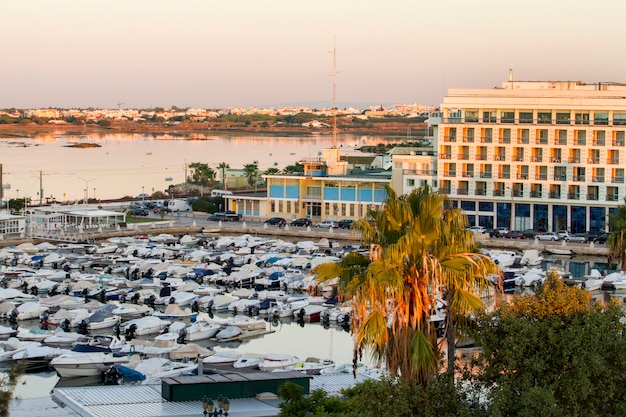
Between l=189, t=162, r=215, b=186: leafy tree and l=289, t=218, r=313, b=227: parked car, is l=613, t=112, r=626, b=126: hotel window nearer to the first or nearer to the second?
l=289, t=218, r=313, b=227: parked car

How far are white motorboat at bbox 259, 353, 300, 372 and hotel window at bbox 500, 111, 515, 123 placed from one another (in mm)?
35855

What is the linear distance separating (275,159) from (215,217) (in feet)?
313

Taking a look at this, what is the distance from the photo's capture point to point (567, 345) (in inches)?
543

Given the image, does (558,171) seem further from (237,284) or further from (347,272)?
(347,272)

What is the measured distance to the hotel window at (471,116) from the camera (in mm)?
67000

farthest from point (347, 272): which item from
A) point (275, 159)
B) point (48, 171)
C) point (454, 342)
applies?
point (275, 159)

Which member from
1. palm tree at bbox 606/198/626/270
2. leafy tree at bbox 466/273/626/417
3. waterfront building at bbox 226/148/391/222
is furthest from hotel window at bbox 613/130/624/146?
leafy tree at bbox 466/273/626/417

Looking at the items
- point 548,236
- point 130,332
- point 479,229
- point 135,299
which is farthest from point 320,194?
point 130,332

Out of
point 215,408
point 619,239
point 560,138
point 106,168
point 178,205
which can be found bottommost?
point 106,168

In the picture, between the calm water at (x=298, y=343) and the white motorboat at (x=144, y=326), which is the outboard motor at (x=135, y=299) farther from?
the white motorboat at (x=144, y=326)

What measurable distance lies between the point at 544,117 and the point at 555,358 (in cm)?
5264

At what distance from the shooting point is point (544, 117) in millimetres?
65062

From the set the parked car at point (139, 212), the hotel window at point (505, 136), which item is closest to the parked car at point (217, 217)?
the parked car at point (139, 212)

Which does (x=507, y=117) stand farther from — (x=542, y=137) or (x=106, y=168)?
(x=106, y=168)
